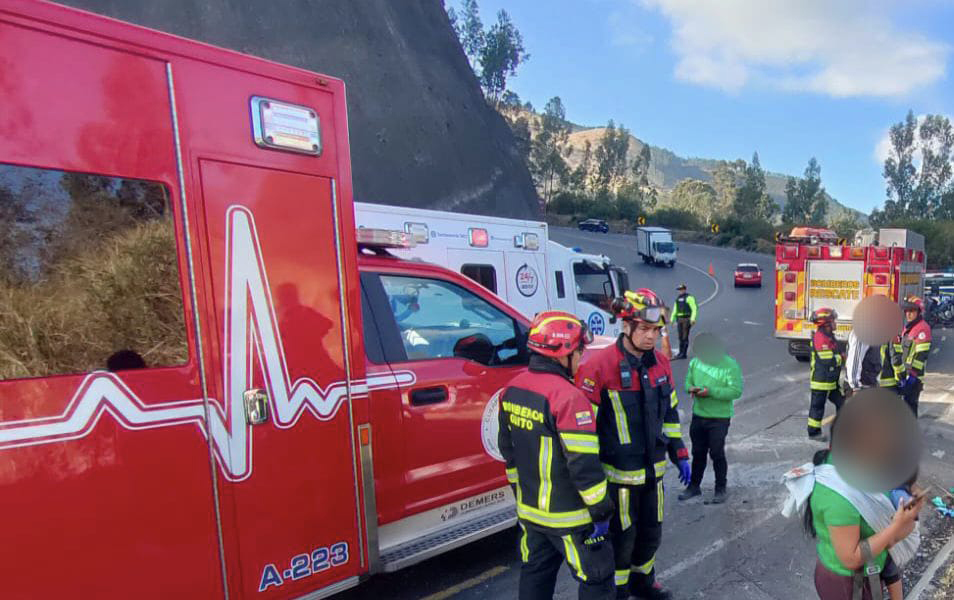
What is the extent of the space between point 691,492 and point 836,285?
7670mm

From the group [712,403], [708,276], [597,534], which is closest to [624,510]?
[597,534]

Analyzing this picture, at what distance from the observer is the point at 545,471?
8.51ft

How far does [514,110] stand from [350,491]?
74744 mm

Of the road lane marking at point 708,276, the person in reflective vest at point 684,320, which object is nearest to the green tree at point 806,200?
the road lane marking at point 708,276

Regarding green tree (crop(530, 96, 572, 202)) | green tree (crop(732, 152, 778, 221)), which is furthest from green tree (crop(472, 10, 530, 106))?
green tree (crop(732, 152, 778, 221))

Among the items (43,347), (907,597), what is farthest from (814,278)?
(43,347)

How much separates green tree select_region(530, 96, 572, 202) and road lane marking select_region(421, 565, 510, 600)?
72731mm

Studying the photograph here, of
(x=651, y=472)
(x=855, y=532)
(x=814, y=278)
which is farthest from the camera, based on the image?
(x=814, y=278)

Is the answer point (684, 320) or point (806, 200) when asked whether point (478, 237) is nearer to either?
point (684, 320)

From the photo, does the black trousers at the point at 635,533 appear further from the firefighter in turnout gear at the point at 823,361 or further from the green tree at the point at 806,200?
the green tree at the point at 806,200

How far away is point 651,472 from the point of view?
10.5ft

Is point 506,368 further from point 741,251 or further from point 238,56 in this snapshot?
point 741,251

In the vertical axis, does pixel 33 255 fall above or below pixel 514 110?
below

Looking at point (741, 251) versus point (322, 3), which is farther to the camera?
point (741, 251)
